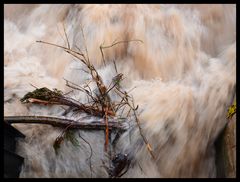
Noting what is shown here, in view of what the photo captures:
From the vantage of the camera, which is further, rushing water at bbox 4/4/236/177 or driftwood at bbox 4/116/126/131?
rushing water at bbox 4/4/236/177

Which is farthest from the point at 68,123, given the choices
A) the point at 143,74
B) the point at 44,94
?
the point at 143,74

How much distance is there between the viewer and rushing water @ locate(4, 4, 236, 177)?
3.20 meters

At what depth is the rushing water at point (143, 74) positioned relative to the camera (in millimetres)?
3195

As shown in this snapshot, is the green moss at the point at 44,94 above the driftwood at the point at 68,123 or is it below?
above

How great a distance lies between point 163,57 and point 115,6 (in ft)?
2.20

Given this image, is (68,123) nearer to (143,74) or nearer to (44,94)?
(44,94)

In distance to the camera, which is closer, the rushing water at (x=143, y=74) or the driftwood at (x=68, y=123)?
the driftwood at (x=68, y=123)

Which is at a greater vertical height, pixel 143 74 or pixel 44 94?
pixel 143 74

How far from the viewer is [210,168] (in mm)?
3719

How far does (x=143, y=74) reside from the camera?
130 inches

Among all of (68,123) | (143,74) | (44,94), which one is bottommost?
(68,123)

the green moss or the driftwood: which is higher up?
the green moss

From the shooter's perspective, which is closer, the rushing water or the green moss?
the green moss

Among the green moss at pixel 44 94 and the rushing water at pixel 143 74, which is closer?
the green moss at pixel 44 94
